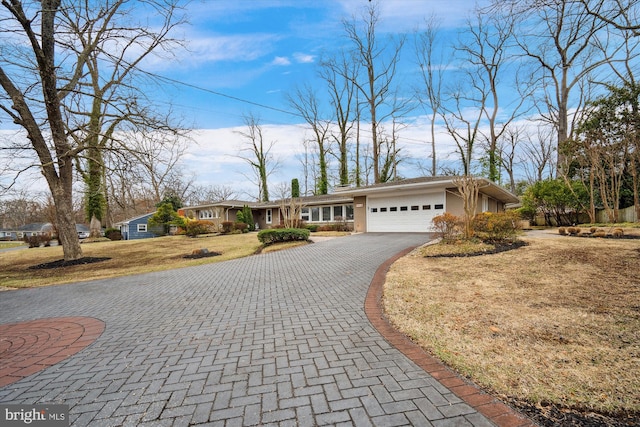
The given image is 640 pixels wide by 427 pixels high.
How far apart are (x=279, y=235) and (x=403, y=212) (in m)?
7.41

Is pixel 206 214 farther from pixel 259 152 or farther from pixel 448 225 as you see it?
pixel 448 225

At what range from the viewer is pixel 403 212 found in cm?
1650

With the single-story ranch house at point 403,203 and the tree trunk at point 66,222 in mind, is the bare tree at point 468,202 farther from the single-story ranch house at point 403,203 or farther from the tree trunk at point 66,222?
the tree trunk at point 66,222

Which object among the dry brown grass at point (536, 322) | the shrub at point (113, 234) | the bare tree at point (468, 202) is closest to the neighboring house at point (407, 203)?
the bare tree at point (468, 202)

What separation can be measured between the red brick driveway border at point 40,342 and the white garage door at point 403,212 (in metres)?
14.1

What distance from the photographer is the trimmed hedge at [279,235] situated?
44.9 feet

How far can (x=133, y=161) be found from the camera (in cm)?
1094

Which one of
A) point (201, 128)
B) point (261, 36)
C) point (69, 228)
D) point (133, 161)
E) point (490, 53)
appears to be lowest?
point (69, 228)

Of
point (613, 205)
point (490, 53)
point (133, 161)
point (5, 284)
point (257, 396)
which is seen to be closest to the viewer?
point (257, 396)

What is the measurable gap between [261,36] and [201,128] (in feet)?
15.4

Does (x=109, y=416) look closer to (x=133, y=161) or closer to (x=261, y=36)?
(x=133, y=161)

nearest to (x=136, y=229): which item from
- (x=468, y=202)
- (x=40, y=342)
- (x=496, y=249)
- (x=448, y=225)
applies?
(x=40, y=342)

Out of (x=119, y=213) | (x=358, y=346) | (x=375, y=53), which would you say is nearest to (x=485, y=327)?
(x=358, y=346)

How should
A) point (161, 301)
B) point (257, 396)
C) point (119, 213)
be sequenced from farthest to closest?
point (119, 213) → point (161, 301) → point (257, 396)
